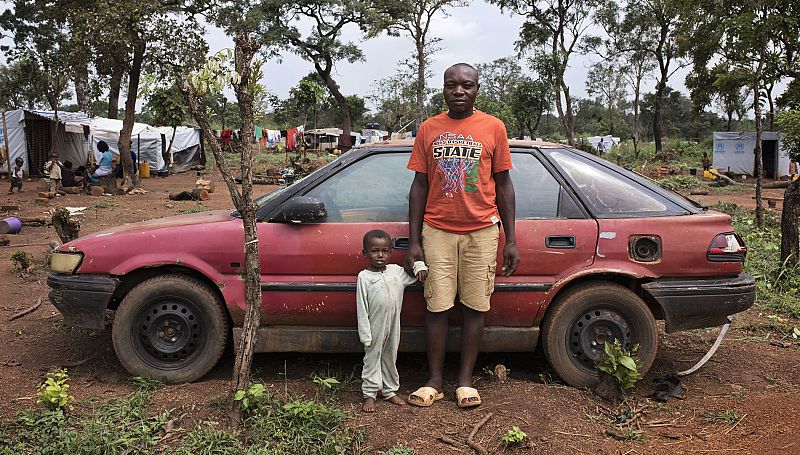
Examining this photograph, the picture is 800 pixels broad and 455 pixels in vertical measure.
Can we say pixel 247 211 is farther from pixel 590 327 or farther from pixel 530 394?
pixel 590 327

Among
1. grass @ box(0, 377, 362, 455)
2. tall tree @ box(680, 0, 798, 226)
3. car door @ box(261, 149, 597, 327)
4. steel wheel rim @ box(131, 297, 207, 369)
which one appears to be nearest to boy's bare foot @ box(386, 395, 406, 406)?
grass @ box(0, 377, 362, 455)

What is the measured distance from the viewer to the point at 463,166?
11.5 feet

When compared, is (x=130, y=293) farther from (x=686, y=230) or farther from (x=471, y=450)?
(x=686, y=230)

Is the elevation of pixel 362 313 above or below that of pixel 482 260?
below

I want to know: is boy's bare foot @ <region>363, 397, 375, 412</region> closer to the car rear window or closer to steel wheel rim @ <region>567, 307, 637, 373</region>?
steel wheel rim @ <region>567, 307, 637, 373</region>

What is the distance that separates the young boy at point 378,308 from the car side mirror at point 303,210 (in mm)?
335

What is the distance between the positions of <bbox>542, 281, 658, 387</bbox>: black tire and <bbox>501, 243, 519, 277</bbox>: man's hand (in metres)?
0.45

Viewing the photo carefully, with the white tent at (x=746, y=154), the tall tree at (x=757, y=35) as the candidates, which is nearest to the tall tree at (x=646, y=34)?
the white tent at (x=746, y=154)

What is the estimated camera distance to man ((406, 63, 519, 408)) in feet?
11.5

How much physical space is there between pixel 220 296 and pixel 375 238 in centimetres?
109

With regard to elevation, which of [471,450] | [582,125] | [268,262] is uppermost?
[582,125]

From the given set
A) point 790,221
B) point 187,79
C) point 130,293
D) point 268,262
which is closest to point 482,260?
point 268,262

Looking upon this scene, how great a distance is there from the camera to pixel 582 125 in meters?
59.3

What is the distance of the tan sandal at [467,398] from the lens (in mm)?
3508
